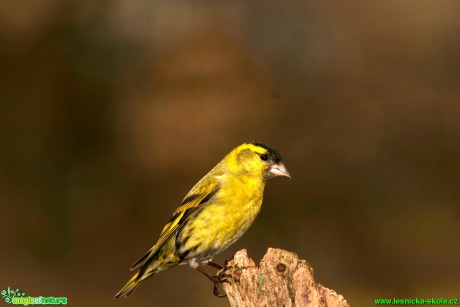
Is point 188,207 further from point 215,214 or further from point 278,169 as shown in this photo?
point 278,169

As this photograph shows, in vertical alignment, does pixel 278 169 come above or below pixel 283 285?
above

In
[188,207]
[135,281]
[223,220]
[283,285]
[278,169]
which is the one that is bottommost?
[283,285]

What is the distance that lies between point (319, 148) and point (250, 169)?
714 centimetres

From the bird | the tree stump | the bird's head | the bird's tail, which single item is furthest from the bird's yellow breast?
the tree stump

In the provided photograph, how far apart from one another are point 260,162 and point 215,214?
544 millimetres

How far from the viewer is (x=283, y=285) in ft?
14.2

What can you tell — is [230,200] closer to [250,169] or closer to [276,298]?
[250,169]

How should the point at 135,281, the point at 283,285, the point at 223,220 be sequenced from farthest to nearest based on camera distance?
1. the point at 135,281
2. the point at 223,220
3. the point at 283,285

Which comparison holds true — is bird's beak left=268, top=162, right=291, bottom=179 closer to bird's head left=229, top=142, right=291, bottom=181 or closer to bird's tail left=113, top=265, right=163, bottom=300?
bird's head left=229, top=142, right=291, bottom=181

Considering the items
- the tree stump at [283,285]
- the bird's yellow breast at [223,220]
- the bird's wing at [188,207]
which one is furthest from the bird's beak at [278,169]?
the tree stump at [283,285]

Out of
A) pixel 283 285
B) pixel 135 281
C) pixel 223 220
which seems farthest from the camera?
pixel 135 281

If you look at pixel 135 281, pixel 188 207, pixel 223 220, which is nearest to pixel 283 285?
pixel 223 220

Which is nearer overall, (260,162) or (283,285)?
(283,285)

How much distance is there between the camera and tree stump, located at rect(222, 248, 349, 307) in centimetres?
429
